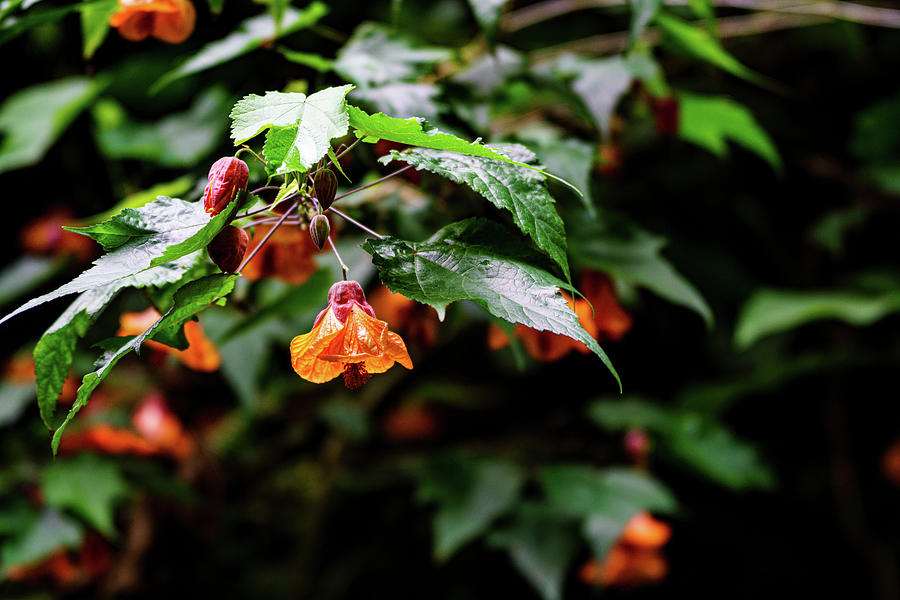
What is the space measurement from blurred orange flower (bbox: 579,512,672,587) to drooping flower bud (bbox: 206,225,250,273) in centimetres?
86

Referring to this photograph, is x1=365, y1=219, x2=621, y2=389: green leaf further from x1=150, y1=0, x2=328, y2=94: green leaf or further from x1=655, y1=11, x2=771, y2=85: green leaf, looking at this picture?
x1=655, y1=11, x2=771, y2=85: green leaf

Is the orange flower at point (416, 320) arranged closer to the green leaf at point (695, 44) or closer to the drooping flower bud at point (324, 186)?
the drooping flower bud at point (324, 186)

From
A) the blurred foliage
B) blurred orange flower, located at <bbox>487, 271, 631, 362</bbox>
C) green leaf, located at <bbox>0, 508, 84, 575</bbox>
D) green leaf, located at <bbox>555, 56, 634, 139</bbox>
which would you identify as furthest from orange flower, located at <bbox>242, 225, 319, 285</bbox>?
green leaf, located at <bbox>0, 508, 84, 575</bbox>

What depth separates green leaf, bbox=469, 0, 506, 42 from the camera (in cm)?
60

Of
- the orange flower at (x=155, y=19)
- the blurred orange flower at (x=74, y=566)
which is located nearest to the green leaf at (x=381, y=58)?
the orange flower at (x=155, y=19)

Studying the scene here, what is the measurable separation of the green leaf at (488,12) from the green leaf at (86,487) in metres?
0.87

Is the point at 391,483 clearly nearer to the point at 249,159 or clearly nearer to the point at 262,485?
the point at 262,485

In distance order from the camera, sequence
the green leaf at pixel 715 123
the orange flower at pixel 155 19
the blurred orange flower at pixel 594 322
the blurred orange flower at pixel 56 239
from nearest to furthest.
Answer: the orange flower at pixel 155 19 → the blurred orange flower at pixel 594 322 → the green leaf at pixel 715 123 → the blurred orange flower at pixel 56 239

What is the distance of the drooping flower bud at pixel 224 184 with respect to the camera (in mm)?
427

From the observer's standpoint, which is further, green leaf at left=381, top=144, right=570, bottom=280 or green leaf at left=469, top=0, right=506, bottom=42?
green leaf at left=469, top=0, right=506, bottom=42

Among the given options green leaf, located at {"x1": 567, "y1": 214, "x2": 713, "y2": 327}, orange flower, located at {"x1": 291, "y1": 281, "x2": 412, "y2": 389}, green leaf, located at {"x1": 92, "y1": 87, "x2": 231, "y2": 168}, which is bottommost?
green leaf, located at {"x1": 567, "y1": 214, "x2": 713, "y2": 327}

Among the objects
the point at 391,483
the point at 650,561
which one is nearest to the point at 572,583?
the point at 650,561

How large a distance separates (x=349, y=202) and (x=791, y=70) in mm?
1437

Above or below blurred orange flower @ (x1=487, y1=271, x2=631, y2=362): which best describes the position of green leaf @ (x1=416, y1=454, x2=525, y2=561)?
below
